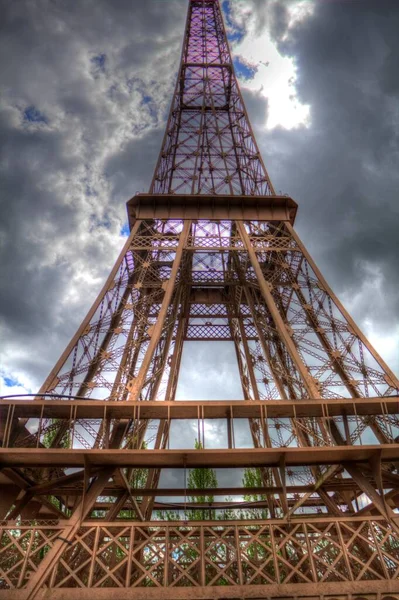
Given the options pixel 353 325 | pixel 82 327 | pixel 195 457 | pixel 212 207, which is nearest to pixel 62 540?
pixel 195 457

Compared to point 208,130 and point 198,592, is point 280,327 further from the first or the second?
point 208,130

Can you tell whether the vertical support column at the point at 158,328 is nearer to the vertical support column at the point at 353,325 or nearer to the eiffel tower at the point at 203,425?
the eiffel tower at the point at 203,425

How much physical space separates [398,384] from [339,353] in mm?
2461

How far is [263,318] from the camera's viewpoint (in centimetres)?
2316

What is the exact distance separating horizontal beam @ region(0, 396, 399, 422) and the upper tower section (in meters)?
12.5

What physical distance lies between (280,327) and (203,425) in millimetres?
5327

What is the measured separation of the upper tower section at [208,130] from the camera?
81.3ft

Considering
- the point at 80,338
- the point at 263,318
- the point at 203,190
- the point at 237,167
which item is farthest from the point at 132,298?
the point at 237,167

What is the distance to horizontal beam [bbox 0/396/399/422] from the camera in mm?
13562

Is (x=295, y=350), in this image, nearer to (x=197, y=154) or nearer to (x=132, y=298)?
(x=132, y=298)

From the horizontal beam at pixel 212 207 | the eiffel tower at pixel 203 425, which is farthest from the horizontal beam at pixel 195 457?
the horizontal beam at pixel 212 207

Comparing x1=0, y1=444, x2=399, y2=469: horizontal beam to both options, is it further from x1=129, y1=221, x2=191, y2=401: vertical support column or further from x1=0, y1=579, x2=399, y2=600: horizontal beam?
x1=0, y1=579, x2=399, y2=600: horizontal beam

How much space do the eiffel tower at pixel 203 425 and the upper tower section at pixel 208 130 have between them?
0.12 metres

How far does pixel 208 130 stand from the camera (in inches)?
1073
